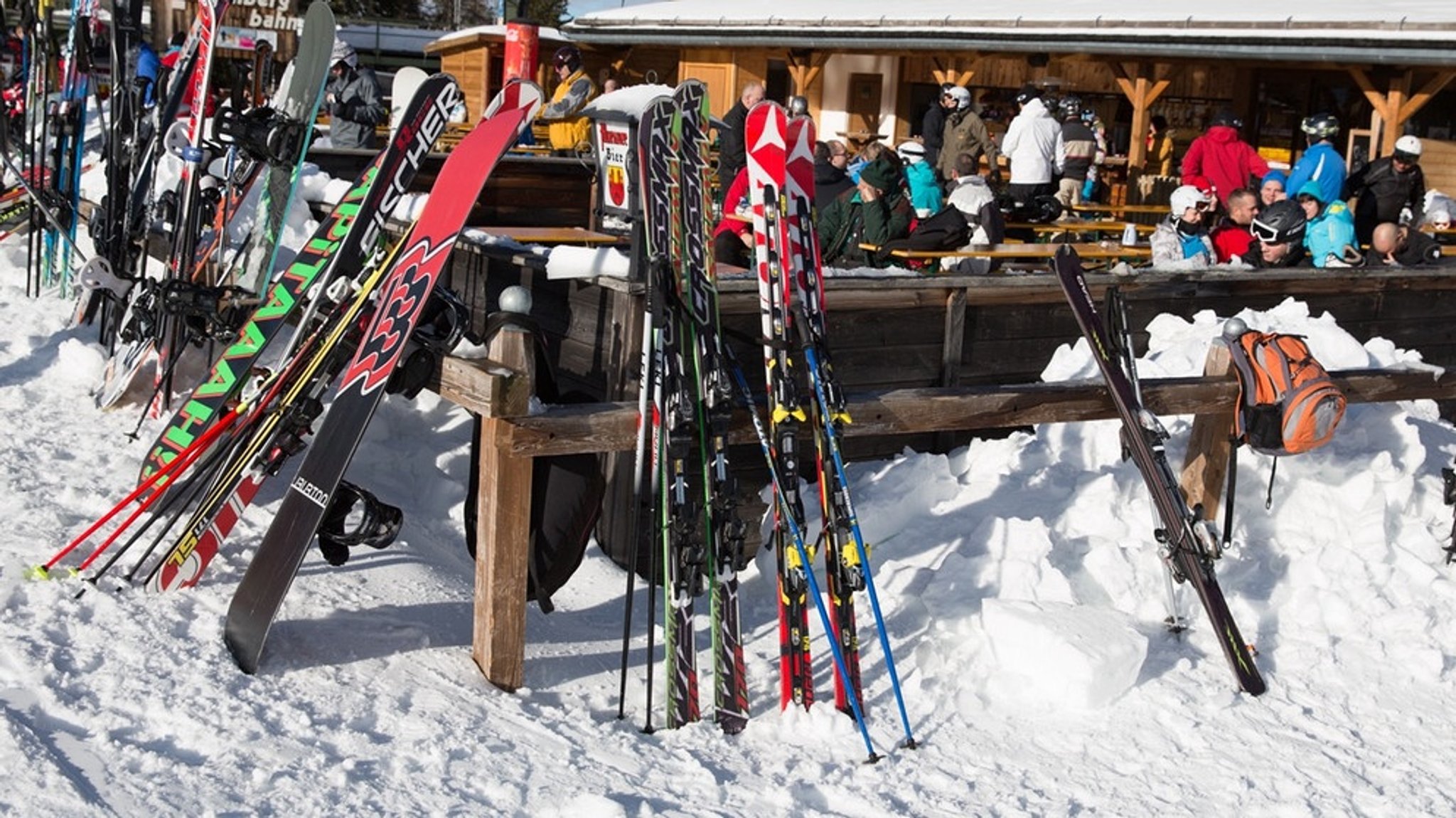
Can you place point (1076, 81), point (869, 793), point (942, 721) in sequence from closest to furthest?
point (869, 793), point (942, 721), point (1076, 81)

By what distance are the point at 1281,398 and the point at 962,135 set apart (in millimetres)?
7194

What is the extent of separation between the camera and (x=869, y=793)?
3.95m

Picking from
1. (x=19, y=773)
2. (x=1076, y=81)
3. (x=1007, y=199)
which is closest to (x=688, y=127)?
(x=19, y=773)

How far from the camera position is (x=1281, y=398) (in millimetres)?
5270

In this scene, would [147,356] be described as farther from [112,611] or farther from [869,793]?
[869,793]

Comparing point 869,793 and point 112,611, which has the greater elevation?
point 112,611

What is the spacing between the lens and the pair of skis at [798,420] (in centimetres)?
440

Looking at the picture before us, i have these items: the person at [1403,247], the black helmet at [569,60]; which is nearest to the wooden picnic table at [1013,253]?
the person at [1403,247]

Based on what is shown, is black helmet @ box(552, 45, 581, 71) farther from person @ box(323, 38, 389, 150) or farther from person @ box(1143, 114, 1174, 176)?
person @ box(1143, 114, 1174, 176)

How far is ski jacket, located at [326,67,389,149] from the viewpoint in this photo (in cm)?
1062

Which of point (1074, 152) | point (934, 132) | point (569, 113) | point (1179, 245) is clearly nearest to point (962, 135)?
point (1074, 152)

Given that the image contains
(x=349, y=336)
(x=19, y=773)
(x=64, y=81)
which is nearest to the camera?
(x=19, y=773)

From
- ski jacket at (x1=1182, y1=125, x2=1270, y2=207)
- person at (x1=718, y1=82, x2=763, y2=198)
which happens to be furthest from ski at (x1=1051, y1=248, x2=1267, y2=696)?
ski jacket at (x1=1182, y1=125, x2=1270, y2=207)

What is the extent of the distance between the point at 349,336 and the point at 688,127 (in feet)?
4.16
